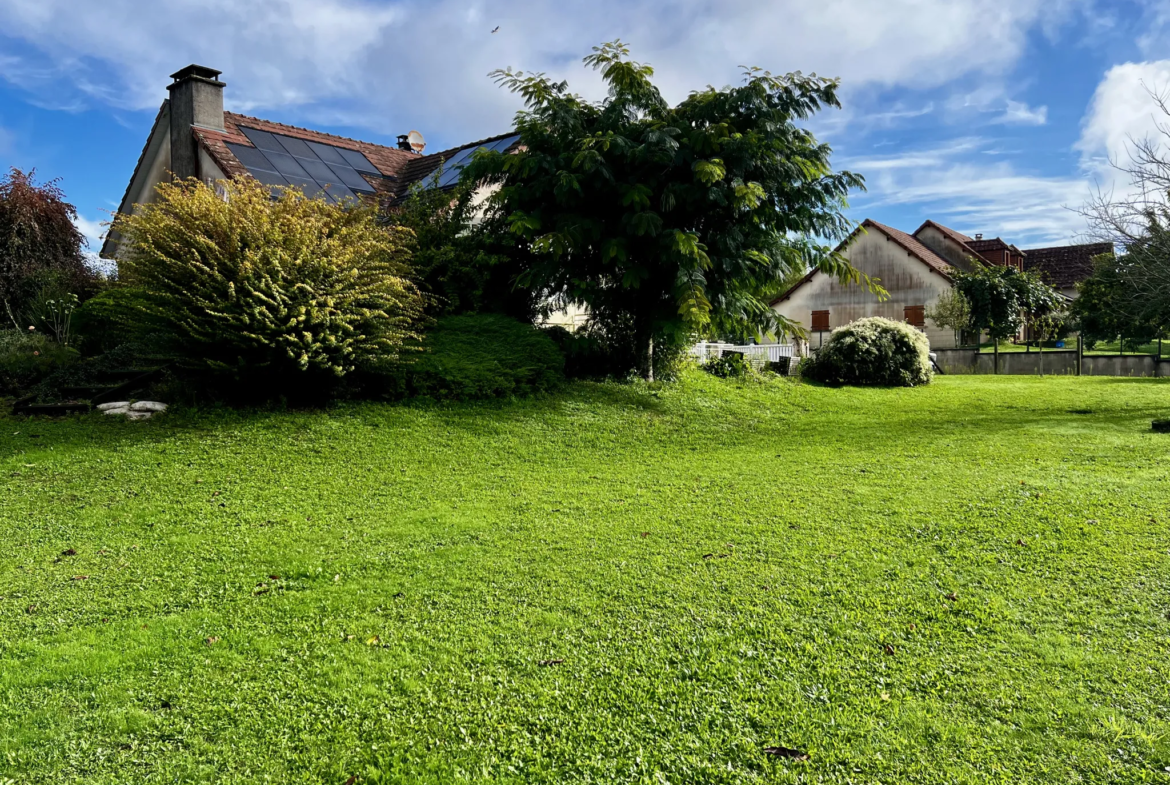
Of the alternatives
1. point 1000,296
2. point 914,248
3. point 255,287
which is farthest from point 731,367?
point 914,248

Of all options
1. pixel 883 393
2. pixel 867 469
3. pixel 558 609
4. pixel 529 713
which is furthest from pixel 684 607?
pixel 883 393

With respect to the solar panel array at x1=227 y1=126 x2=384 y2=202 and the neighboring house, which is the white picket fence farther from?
the neighboring house

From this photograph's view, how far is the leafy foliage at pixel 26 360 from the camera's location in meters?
10.6

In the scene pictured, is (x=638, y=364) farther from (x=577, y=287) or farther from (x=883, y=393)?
(x=883, y=393)

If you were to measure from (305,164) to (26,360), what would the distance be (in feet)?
27.2

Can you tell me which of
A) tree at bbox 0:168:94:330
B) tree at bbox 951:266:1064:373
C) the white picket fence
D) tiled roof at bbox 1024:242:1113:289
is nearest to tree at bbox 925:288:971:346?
tree at bbox 951:266:1064:373

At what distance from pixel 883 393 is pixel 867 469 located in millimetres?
8369

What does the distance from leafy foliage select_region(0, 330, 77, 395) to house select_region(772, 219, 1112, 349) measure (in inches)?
1115

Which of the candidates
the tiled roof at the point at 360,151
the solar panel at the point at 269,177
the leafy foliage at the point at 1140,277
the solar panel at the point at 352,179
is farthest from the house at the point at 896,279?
the solar panel at the point at 269,177

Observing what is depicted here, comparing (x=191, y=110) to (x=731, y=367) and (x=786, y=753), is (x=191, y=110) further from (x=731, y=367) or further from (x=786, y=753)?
(x=786, y=753)

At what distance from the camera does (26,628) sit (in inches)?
163

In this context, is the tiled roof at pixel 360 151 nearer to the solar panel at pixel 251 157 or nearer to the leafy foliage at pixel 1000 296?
the solar panel at pixel 251 157

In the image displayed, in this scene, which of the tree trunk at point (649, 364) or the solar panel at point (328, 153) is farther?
the solar panel at point (328, 153)

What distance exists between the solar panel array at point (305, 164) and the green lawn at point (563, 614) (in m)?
9.02
